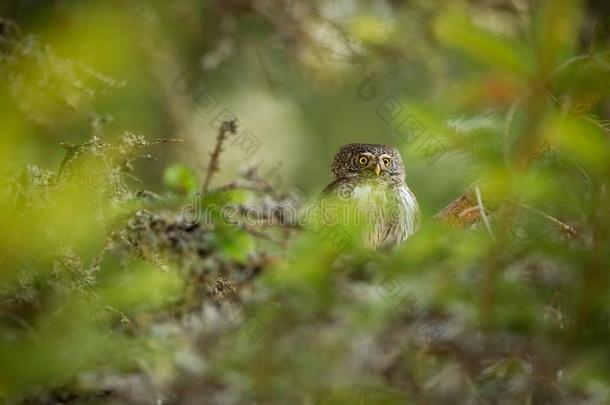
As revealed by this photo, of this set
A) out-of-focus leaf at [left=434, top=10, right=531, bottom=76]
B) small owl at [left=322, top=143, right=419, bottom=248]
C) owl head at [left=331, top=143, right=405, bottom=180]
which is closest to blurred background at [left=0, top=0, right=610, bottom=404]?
out-of-focus leaf at [left=434, top=10, right=531, bottom=76]

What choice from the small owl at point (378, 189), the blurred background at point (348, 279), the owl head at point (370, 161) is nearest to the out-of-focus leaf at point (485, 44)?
the blurred background at point (348, 279)

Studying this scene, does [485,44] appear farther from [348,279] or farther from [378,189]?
[378,189]

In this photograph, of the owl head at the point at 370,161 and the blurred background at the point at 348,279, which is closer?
the blurred background at the point at 348,279

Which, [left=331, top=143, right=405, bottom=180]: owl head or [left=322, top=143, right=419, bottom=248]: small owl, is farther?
[left=331, top=143, right=405, bottom=180]: owl head

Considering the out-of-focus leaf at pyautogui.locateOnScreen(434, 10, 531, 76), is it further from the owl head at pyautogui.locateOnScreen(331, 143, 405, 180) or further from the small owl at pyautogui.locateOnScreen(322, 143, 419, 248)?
the owl head at pyautogui.locateOnScreen(331, 143, 405, 180)

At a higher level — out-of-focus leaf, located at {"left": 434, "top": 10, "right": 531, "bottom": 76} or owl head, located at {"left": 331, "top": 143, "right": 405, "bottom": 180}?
owl head, located at {"left": 331, "top": 143, "right": 405, "bottom": 180}

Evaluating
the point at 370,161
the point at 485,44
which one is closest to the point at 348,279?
the point at 485,44

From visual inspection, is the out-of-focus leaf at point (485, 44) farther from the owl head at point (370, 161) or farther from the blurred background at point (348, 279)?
the owl head at point (370, 161)
